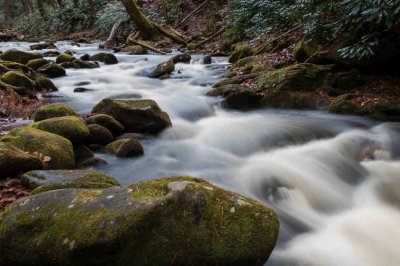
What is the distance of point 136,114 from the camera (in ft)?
21.3

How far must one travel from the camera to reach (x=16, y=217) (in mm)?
2887

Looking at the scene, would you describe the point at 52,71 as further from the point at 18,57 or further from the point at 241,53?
the point at 241,53

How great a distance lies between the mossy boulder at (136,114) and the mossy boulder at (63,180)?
249cm

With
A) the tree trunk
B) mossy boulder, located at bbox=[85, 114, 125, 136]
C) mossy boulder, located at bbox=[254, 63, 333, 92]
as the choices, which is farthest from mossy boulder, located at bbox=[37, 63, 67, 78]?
the tree trunk

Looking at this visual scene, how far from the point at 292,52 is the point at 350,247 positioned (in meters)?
7.27

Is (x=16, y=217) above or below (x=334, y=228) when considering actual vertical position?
above

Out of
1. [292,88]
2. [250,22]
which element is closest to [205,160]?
[292,88]

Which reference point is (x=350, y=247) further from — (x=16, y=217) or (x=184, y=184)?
(x=16, y=217)

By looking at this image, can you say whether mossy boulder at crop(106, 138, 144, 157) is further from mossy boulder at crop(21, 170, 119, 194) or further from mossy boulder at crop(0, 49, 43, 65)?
mossy boulder at crop(0, 49, 43, 65)

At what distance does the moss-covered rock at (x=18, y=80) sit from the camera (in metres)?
9.09

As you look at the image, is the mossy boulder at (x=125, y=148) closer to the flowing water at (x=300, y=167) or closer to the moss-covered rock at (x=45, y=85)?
the flowing water at (x=300, y=167)

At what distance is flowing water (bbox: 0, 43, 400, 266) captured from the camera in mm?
3785

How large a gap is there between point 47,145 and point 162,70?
7042 millimetres

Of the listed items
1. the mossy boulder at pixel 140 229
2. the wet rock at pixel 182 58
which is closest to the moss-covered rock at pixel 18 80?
the wet rock at pixel 182 58
